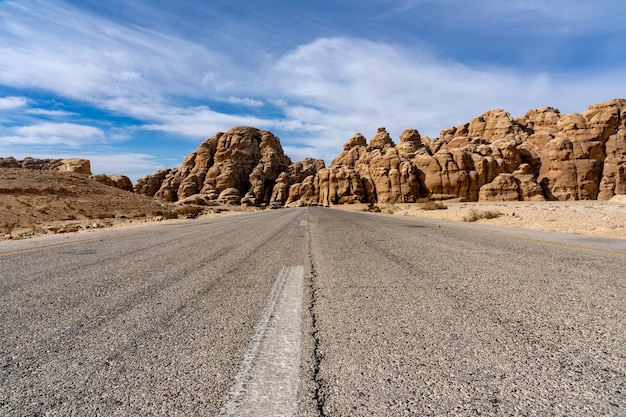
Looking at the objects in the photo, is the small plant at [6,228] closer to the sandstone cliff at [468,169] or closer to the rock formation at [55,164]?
the sandstone cliff at [468,169]

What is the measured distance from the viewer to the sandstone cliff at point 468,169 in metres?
62.2

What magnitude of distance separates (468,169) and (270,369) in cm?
7519

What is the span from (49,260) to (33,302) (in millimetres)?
3159

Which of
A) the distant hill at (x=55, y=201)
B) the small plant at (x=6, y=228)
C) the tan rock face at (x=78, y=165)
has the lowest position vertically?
the small plant at (x=6, y=228)

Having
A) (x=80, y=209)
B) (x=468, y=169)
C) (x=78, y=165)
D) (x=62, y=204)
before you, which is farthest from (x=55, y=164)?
(x=468, y=169)

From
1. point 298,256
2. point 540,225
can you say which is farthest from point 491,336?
point 540,225

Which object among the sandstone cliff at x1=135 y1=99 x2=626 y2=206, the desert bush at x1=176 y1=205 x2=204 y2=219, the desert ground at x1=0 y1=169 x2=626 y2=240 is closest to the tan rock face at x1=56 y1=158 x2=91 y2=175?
the sandstone cliff at x1=135 y1=99 x2=626 y2=206

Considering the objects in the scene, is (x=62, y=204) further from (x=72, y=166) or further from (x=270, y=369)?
(x=72, y=166)

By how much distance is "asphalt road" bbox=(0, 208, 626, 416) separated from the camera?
4.77ft

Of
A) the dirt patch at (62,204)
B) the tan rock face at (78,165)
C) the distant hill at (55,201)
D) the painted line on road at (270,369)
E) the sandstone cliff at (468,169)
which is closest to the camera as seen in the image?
the painted line on road at (270,369)

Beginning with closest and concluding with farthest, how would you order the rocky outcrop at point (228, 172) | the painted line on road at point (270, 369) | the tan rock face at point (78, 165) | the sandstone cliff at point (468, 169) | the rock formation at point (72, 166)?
the painted line on road at point (270, 369)
the sandstone cliff at point (468, 169)
the tan rock face at point (78, 165)
the rock formation at point (72, 166)
the rocky outcrop at point (228, 172)

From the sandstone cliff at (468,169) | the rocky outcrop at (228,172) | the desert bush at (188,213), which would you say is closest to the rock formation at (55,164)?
the rocky outcrop at (228,172)

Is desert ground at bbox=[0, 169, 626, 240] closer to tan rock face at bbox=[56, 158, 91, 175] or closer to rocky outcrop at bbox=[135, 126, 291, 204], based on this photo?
tan rock face at bbox=[56, 158, 91, 175]

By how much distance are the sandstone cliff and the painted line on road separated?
71.0 meters
